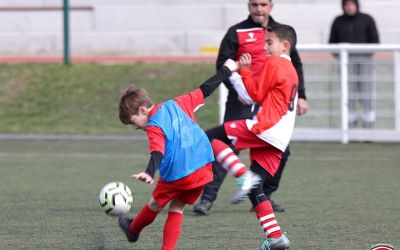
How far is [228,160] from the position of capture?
7.02 metres

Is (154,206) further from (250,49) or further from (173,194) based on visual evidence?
(250,49)

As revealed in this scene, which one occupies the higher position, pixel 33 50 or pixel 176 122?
pixel 176 122

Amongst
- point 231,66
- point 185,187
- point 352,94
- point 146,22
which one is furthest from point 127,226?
point 146,22

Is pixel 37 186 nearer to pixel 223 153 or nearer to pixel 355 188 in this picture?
pixel 355 188

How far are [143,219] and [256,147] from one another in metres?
0.91

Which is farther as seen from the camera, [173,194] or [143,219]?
[143,219]

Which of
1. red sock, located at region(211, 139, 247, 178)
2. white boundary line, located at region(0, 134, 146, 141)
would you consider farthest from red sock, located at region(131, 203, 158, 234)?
white boundary line, located at region(0, 134, 146, 141)

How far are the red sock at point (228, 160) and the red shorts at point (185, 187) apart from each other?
0.11 meters

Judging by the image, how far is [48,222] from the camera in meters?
8.46

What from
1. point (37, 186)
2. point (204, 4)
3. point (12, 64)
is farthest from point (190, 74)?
point (37, 186)

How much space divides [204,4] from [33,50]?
4.00 meters

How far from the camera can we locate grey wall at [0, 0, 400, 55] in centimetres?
2300

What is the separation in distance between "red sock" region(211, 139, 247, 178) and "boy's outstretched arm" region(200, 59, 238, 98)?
0.37 metres

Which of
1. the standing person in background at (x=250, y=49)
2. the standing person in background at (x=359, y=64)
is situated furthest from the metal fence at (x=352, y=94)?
the standing person in background at (x=250, y=49)
